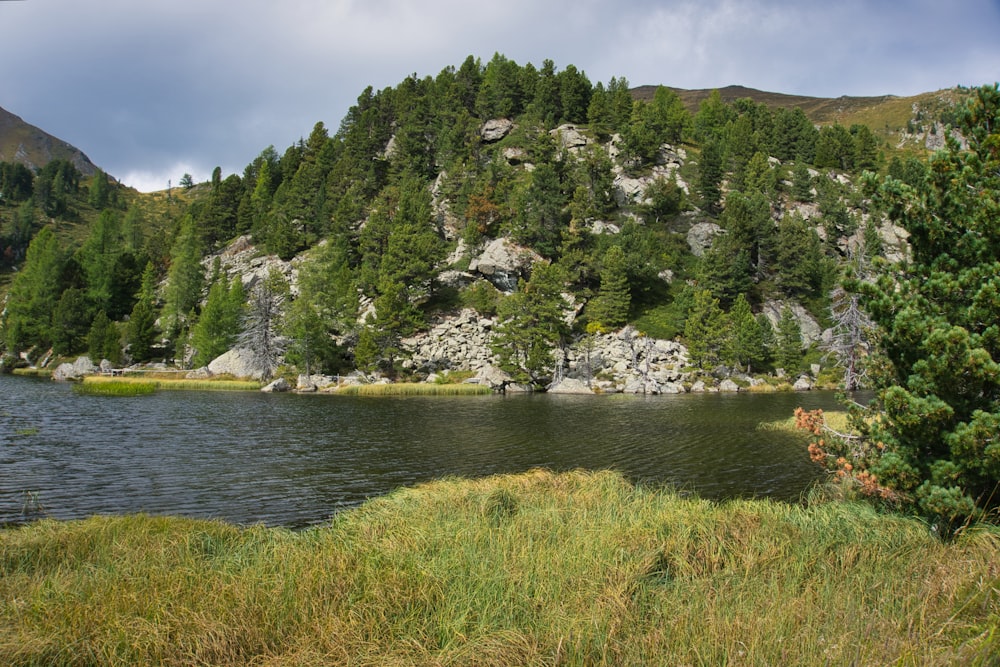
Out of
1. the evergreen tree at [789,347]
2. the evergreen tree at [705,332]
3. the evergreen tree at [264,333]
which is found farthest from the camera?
the evergreen tree at [789,347]

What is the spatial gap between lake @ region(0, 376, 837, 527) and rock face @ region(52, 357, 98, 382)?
28116 mm

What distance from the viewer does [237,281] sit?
8781 cm

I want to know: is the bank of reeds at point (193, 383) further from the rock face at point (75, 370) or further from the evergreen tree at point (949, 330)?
the evergreen tree at point (949, 330)

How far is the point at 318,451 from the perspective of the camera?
2709 cm

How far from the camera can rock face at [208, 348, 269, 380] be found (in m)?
74.7

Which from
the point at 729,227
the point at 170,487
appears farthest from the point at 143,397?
the point at 729,227

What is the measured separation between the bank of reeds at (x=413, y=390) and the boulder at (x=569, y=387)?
8.59 m

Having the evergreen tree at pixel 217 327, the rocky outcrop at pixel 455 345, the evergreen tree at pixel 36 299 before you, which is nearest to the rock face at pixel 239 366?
the evergreen tree at pixel 217 327

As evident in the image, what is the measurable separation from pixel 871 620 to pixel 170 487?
69.8ft

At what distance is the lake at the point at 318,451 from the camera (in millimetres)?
18219

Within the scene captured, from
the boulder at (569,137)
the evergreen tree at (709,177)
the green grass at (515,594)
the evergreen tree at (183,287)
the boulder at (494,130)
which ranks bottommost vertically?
the green grass at (515,594)

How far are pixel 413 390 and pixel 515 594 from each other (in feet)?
191

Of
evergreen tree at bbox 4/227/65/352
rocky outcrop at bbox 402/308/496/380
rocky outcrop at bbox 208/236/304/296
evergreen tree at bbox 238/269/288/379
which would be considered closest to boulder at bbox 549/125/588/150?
rocky outcrop at bbox 402/308/496/380

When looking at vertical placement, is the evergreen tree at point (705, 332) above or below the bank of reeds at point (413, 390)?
above
